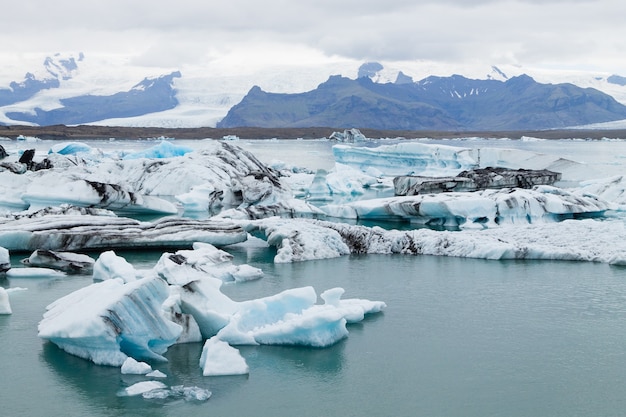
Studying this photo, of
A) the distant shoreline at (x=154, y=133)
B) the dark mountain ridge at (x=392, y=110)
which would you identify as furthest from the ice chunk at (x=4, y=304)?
the dark mountain ridge at (x=392, y=110)

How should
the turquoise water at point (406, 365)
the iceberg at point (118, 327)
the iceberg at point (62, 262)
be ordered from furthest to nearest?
the iceberg at point (62, 262) < the iceberg at point (118, 327) < the turquoise water at point (406, 365)

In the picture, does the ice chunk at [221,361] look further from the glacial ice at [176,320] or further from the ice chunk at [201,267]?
the ice chunk at [201,267]

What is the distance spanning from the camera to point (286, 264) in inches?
390

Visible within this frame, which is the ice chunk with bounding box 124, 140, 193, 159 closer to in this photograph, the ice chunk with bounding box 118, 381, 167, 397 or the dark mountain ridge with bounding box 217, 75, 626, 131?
the ice chunk with bounding box 118, 381, 167, 397

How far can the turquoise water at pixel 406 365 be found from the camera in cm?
491

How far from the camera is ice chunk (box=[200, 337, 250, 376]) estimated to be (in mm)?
5352

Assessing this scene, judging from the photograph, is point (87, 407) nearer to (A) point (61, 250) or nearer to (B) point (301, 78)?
(A) point (61, 250)

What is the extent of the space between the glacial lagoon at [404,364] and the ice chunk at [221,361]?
6 centimetres

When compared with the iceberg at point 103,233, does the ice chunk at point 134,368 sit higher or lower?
lower

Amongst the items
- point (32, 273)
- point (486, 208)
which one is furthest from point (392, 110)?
point (32, 273)

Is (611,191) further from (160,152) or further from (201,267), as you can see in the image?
(160,152)

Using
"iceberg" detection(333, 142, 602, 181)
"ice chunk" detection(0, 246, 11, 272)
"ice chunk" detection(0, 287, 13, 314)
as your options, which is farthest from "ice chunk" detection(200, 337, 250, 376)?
"iceberg" detection(333, 142, 602, 181)

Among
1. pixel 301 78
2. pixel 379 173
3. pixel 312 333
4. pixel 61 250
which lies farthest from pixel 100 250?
pixel 301 78

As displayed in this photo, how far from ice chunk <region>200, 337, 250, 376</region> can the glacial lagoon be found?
2.5 inches
